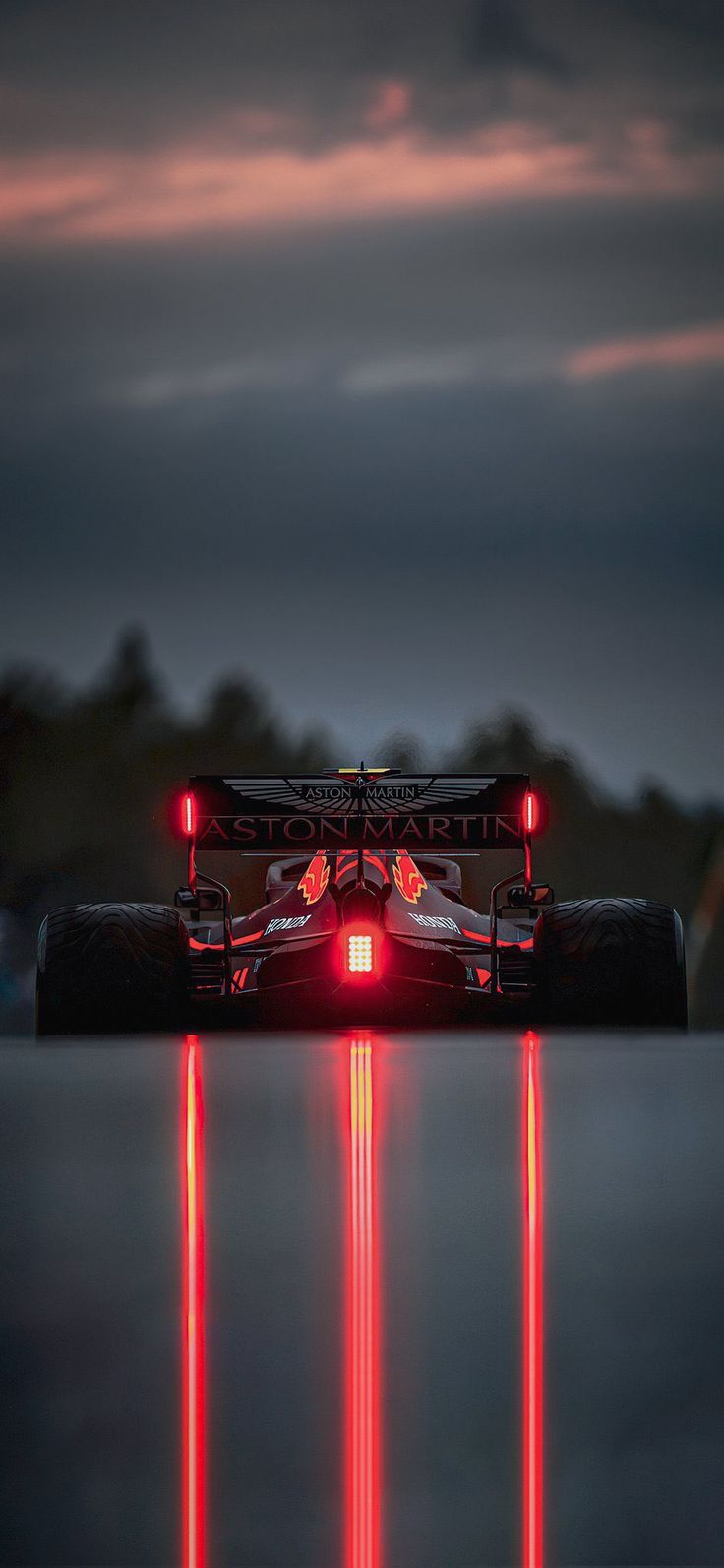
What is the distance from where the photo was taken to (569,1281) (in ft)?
7.22

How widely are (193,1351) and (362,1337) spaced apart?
0.17 meters

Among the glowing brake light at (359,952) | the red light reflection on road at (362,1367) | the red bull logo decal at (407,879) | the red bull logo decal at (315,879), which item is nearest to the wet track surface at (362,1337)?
the red light reflection on road at (362,1367)

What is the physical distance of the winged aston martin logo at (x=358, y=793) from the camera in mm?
8500

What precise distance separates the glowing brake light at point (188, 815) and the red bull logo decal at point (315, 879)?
2.62 ft

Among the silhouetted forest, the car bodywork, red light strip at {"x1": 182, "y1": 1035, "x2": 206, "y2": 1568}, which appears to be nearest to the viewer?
red light strip at {"x1": 182, "y1": 1035, "x2": 206, "y2": 1568}

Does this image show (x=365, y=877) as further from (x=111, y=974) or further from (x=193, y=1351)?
(x=193, y=1351)

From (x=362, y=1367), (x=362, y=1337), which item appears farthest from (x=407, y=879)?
(x=362, y=1367)

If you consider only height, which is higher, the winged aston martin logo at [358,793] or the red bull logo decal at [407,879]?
the winged aston martin logo at [358,793]

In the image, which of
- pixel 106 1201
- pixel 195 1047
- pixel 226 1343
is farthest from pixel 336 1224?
pixel 195 1047

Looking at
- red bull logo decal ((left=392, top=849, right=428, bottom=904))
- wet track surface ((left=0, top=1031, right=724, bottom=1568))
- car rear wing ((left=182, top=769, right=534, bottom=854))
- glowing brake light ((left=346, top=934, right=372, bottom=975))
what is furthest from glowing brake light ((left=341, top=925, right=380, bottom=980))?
wet track surface ((left=0, top=1031, right=724, bottom=1568))

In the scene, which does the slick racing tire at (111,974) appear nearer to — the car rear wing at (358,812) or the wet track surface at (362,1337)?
the car rear wing at (358,812)

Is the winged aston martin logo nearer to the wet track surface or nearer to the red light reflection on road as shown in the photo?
the wet track surface

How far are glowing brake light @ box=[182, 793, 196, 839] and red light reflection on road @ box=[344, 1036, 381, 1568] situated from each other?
5.28 meters

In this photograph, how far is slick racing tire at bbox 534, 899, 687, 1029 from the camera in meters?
8.23
